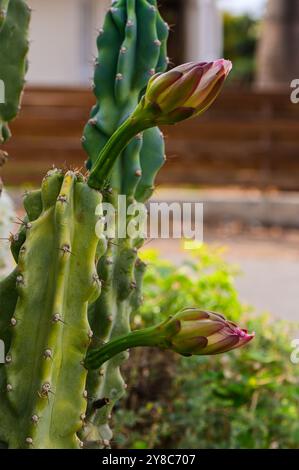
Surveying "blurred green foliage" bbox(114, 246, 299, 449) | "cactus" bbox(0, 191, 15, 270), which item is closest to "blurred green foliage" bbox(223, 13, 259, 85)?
"blurred green foliage" bbox(114, 246, 299, 449)

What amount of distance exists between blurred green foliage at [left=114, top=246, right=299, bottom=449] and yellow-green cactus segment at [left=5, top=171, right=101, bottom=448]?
1.19m

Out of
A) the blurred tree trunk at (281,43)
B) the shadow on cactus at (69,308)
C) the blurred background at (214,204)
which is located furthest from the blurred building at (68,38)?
the shadow on cactus at (69,308)

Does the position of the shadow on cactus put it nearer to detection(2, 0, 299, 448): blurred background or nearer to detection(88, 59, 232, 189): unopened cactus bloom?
detection(88, 59, 232, 189): unopened cactus bloom

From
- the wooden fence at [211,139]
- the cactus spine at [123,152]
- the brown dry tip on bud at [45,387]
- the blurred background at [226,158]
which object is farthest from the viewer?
the wooden fence at [211,139]

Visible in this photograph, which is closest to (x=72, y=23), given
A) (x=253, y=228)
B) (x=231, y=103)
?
(x=231, y=103)

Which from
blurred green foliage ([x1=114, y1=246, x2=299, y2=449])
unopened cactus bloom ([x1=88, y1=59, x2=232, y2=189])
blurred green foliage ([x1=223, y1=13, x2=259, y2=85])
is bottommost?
blurred green foliage ([x1=114, y1=246, x2=299, y2=449])

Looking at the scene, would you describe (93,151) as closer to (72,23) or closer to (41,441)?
(41,441)

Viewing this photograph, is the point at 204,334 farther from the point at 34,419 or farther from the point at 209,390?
the point at 209,390

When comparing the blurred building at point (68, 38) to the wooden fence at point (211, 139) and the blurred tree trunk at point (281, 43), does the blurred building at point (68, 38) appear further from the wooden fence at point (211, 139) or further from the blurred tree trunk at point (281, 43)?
the wooden fence at point (211, 139)

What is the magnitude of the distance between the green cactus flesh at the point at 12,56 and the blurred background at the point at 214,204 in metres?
1.15

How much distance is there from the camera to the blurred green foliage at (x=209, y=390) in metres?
3.25

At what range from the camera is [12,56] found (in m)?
2.43

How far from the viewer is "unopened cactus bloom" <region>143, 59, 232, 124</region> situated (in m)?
1.67
